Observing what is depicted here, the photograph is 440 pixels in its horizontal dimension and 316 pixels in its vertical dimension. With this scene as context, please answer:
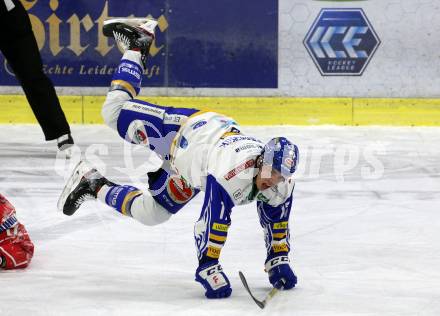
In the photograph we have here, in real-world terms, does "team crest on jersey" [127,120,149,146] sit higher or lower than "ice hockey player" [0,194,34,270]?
higher

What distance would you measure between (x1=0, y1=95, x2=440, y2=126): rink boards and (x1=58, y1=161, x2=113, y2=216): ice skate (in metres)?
4.39

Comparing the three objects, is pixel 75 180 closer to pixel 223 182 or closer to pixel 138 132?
pixel 138 132

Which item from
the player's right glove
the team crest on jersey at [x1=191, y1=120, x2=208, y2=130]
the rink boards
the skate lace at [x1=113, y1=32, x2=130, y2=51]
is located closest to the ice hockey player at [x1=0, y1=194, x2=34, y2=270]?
the player's right glove

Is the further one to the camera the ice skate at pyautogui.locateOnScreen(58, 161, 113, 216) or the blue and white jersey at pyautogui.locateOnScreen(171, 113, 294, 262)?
the ice skate at pyautogui.locateOnScreen(58, 161, 113, 216)

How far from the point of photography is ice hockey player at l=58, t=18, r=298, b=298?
3680 mm

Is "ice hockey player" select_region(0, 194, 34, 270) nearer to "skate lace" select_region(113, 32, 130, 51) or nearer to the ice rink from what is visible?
the ice rink

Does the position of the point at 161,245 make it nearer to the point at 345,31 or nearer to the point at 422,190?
the point at 422,190

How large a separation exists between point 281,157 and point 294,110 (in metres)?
5.35

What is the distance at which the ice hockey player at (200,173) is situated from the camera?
12.1ft

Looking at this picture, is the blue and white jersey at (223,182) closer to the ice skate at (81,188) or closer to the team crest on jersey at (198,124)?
the team crest on jersey at (198,124)

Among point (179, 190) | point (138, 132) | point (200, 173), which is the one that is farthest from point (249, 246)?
point (200, 173)

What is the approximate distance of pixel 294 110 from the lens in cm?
890

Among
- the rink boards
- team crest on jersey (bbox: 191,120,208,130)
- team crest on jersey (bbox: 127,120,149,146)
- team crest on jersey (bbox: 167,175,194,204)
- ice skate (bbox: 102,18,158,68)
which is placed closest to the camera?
team crest on jersey (bbox: 191,120,208,130)

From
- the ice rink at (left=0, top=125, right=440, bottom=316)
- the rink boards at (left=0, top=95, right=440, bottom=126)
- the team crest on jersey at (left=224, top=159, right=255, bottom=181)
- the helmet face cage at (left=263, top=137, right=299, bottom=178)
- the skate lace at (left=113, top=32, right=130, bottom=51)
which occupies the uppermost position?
the helmet face cage at (left=263, top=137, right=299, bottom=178)
